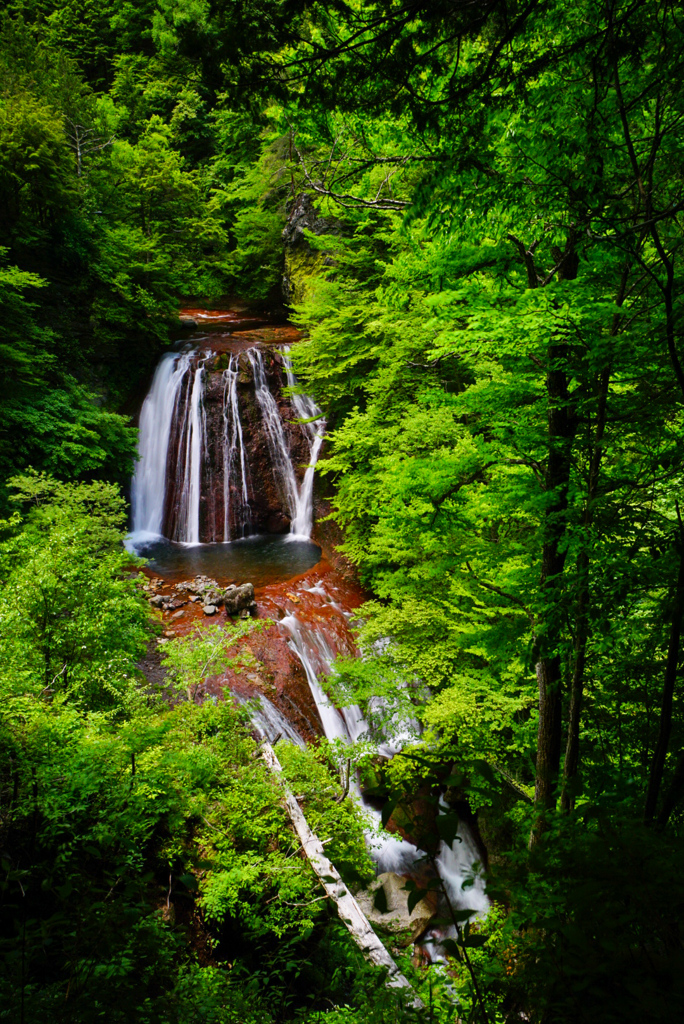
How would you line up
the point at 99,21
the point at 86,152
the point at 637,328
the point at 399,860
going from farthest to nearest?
the point at 99,21 → the point at 86,152 → the point at 399,860 → the point at 637,328

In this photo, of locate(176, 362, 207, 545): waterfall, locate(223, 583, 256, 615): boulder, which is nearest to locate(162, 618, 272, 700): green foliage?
locate(223, 583, 256, 615): boulder

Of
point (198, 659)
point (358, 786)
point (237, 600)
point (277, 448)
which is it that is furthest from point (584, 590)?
point (277, 448)

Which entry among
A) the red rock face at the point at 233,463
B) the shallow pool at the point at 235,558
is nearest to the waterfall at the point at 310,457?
the red rock face at the point at 233,463

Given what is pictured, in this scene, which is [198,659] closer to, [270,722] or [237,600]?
[270,722]

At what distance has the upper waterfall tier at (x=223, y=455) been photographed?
49.3 ft

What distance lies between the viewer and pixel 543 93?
2609 mm

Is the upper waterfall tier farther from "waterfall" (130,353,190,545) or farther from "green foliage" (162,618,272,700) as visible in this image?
"green foliage" (162,618,272,700)

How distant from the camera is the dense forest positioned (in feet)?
6.29

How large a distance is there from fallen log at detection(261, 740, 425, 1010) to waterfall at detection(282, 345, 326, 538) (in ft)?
31.4

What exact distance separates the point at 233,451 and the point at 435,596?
9914 millimetres

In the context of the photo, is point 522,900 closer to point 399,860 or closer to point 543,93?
point 543,93

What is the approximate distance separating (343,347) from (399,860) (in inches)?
388

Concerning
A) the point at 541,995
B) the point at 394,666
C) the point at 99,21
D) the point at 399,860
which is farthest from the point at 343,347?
the point at 99,21

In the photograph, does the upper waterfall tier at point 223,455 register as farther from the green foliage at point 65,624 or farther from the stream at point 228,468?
the green foliage at point 65,624
